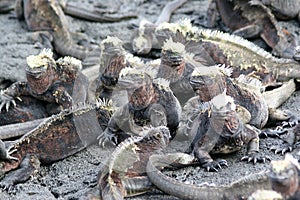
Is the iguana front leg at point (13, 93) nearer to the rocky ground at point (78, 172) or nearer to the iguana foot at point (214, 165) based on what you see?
the rocky ground at point (78, 172)

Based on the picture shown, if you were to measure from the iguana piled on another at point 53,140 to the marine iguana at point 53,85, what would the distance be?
441 mm

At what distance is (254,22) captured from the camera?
7914 mm

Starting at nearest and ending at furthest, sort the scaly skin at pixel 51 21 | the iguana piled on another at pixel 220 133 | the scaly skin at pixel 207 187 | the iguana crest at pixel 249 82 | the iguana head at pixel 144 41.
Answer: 1. the scaly skin at pixel 207 187
2. the iguana piled on another at pixel 220 133
3. the iguana crest at pixel 249 82
4. the iguana head at pixel 144 41
5. the scaly skin at pixel 51 21

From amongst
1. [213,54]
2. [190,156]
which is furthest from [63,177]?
[213,54]

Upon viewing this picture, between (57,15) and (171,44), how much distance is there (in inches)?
105

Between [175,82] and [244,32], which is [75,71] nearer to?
[175,82]

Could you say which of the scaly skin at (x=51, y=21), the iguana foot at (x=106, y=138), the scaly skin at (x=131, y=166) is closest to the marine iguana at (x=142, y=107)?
the iguana foot at (x=106, y=138)

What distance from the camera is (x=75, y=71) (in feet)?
21.2

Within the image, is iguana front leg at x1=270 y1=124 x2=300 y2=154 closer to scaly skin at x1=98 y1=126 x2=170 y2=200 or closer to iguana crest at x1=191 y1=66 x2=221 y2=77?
iguana crest at x1=191 y1=66 x2=221 y2=77

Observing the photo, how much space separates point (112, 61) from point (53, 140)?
3.53ft

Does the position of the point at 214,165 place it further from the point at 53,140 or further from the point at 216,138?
the point at 53,140

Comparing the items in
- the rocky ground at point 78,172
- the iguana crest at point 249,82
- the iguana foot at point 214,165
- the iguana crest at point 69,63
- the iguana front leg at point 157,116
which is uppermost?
the iguana crest at point 249,82

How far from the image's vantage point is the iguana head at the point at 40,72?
245 inches

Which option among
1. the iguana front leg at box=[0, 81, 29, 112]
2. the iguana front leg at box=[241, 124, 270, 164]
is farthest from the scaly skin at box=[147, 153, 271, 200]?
the iguana front leg at box=[0, 81, 29, 112]
